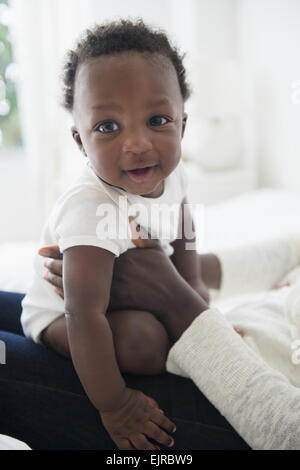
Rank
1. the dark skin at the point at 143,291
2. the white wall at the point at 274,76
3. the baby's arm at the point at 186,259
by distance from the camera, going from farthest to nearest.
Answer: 1. the white wall at the point at 274,76
2. the baby's arm at the point at 186,259
3. the dark skin at the point at 143,291

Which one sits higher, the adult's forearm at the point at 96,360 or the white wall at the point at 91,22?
the white wall at the point at 91,22

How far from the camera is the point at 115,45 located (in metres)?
0.58

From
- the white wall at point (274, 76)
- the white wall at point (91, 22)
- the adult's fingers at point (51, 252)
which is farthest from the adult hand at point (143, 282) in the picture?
the white wall at point (274, 76)

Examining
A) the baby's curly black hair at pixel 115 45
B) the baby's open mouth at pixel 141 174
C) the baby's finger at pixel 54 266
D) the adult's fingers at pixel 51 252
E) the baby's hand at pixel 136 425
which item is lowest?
the baby's hand at pixel 136 425

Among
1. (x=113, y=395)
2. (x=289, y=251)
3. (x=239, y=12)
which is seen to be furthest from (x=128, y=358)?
(x=239, y=12)

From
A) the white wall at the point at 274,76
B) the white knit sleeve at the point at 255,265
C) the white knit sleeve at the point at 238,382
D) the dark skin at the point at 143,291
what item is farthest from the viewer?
the white wall at the point at 274,76

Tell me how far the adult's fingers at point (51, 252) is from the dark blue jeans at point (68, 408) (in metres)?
0.15

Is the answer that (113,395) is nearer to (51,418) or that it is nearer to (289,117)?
(51,418)

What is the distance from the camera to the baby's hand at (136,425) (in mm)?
544

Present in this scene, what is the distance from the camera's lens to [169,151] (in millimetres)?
606

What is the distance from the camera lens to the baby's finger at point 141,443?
0.54m

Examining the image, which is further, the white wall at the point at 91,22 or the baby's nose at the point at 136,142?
the white wall at the point at 91,22

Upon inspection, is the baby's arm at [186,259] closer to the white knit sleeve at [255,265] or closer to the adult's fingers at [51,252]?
the white knit sleeve at [255,265]

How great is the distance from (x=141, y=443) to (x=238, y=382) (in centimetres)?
15
